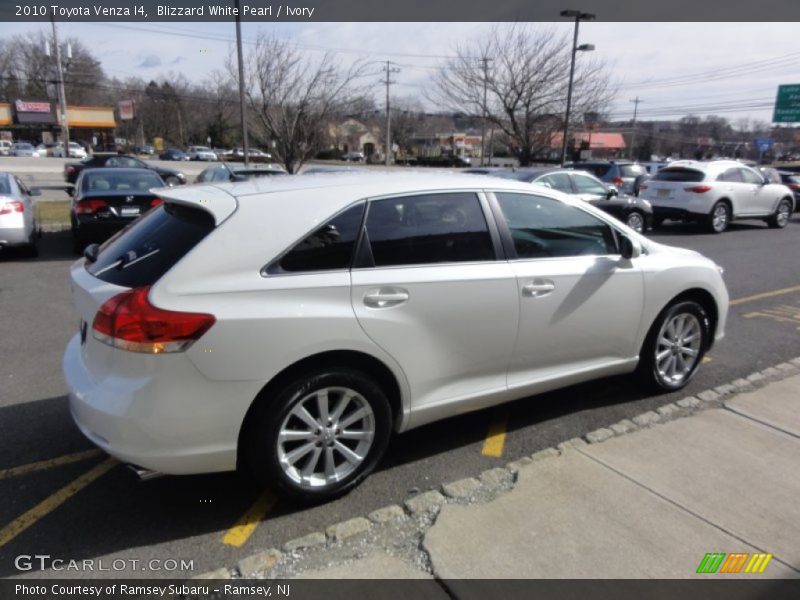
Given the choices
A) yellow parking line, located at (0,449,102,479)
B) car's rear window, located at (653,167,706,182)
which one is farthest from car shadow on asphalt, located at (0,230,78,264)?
car's rear window, located at (653,167,706,182)

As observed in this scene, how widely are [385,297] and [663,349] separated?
247 centimetres

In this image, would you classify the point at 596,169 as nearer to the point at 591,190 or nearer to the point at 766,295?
the point at 591,190

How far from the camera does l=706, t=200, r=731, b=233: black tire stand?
1425 cm

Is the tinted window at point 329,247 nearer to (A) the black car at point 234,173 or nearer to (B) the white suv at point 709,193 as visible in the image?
(A) the black car at point 234,173

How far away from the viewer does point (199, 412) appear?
2.59 meters

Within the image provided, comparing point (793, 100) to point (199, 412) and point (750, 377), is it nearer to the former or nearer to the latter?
point (750, 377)

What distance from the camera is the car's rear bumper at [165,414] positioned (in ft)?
8.28

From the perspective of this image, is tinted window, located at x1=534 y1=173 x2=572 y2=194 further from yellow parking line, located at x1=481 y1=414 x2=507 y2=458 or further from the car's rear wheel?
yellow parking line, located at x1=481 y1=414 x2=507 y2=458

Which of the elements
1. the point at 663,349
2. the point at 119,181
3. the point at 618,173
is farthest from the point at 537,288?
the point at 618,173

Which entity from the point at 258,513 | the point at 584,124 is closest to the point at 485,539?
the point at 258,513

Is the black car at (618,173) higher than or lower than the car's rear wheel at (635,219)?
Result: higher

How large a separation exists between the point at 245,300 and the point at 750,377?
14.0 ft

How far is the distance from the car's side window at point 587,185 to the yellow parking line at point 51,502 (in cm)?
1097

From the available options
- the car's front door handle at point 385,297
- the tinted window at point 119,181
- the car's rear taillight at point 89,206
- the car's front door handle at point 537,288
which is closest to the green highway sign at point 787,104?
the tinted window at point 119,181
